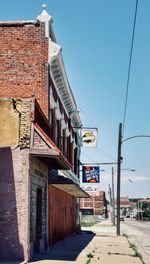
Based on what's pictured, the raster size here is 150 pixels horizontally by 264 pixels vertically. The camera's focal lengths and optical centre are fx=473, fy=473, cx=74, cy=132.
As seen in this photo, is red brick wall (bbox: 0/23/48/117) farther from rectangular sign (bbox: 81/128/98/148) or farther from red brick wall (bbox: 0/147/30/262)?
rectangular sign (bbox: 81/128/98/148)

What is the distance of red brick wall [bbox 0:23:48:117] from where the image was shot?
62.0 ft

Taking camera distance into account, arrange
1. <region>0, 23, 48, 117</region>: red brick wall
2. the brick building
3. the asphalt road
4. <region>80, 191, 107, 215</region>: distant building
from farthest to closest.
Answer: <region>80, 191, 107, 215</region>: distant building < <region>0, 23, 48, 117</region>: red brick wall < the asphalt road < the brick building

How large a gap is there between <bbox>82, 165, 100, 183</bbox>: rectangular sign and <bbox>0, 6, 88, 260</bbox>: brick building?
4582 mm

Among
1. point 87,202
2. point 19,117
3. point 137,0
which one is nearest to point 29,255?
point 19,117

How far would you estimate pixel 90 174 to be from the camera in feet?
114

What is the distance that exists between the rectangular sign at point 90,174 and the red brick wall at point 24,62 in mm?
16335

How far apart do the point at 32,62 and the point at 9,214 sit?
7504mm

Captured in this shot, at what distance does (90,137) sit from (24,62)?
39.7ft

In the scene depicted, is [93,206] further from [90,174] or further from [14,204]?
[14,204]

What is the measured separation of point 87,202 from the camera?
129875 millimetres

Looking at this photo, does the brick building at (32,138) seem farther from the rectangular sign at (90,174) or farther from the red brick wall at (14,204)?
the rectangular sign at (90,174)

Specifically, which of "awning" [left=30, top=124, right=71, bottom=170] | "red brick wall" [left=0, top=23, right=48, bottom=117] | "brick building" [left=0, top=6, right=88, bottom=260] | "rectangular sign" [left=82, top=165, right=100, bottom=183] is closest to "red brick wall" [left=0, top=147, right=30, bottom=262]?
"brick building" [left=0, top=6, right=88, bottom=260]

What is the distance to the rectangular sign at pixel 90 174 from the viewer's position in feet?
113

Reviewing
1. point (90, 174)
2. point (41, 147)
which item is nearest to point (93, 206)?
point (90, 174)
